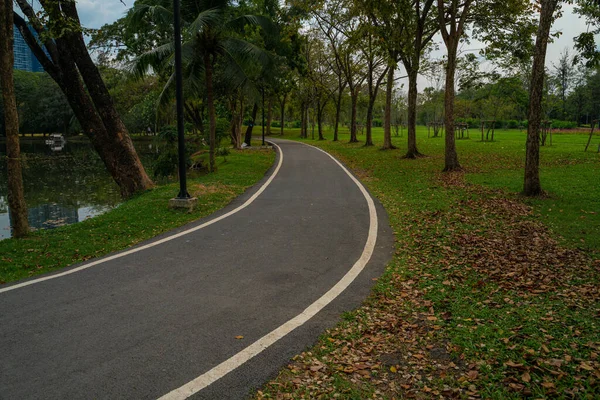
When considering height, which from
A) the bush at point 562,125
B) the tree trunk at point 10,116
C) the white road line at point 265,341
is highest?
the bush at point 562,125

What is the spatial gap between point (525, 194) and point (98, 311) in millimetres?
10475

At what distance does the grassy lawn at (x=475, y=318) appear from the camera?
11.7 feet

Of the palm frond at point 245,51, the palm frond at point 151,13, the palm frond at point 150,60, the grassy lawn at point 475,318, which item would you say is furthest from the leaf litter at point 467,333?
the palm frond at point 151,13

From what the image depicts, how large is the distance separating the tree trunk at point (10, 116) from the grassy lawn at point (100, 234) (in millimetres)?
506

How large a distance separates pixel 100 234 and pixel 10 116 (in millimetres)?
→ 2897

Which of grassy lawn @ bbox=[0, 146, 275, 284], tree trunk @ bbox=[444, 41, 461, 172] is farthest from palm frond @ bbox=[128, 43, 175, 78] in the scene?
tree trunk @ bbox=[444, 41, 461, 172]

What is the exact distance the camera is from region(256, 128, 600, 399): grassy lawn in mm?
3568

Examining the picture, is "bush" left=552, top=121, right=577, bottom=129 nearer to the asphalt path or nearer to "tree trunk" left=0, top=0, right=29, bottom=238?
the asphalt path

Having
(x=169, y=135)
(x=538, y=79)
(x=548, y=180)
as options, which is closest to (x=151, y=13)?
(x=169, y=135)

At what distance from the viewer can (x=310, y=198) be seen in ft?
41.1

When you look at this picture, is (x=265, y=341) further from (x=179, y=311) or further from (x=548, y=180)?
(x=548, y=180)

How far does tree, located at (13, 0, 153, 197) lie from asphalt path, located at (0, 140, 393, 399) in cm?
682

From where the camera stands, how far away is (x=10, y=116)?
8.47 m

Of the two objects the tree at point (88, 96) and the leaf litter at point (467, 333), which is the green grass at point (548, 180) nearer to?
the leaf litter at point (467, 333)
